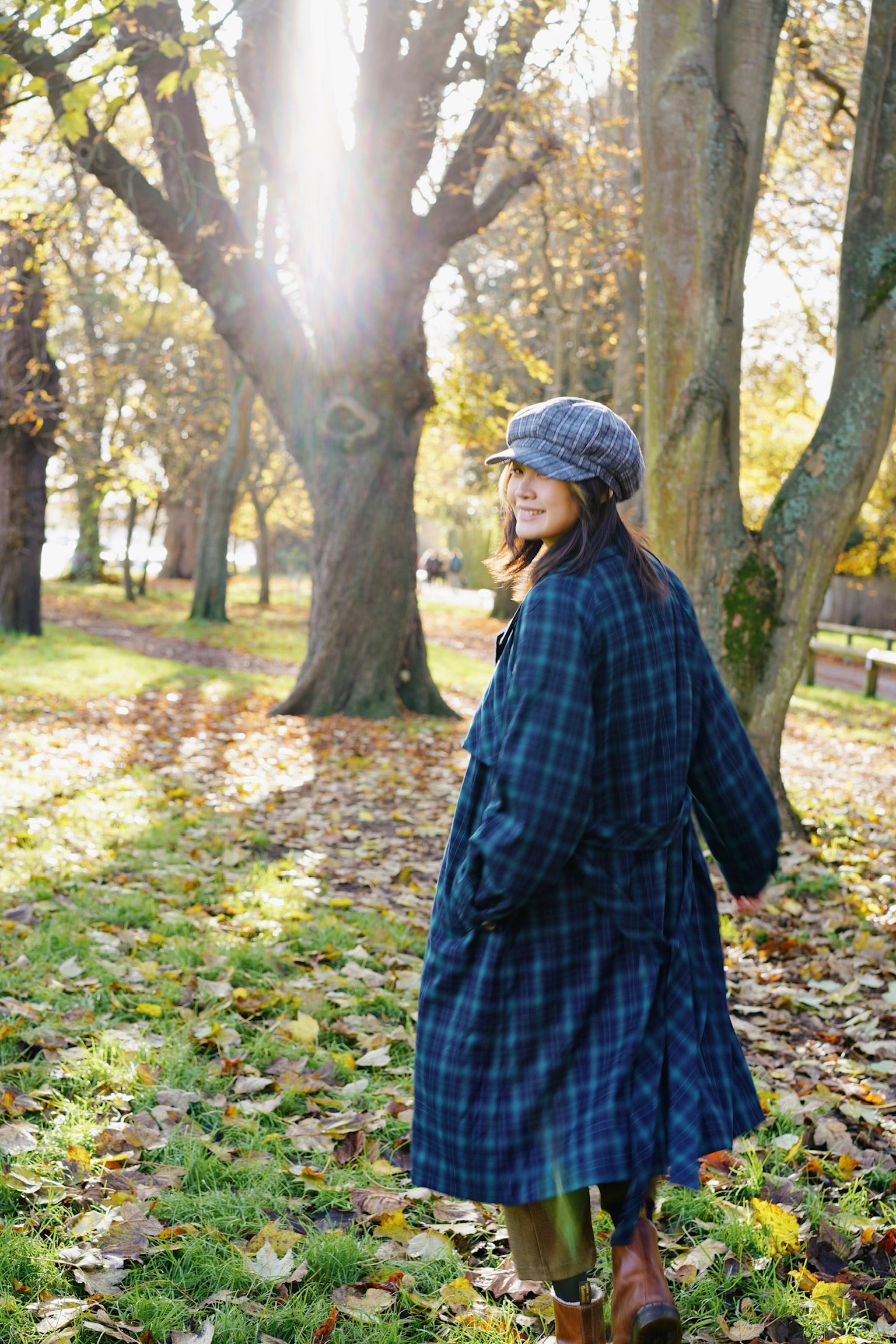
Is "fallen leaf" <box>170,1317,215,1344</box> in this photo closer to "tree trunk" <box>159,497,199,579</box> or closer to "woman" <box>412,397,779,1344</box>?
"woman" <box>412,397,779,1344</box>

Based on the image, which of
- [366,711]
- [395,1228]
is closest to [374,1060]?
[395,1228]

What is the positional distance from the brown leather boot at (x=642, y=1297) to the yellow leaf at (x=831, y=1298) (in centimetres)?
71

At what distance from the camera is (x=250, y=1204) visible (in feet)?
9.80

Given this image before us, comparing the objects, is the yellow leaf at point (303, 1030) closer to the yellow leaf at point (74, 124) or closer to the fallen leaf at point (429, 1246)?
the fallen leaf at point (429, 1246)

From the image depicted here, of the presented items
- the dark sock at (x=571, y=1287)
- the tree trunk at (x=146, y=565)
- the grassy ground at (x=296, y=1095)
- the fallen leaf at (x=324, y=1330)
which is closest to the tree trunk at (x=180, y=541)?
the tree trunk at (x=146, y=565)

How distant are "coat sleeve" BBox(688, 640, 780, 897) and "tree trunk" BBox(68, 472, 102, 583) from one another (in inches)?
780

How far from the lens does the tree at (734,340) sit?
6.16 metres

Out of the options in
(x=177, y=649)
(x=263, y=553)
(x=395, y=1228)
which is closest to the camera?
(x=395, y=1228)

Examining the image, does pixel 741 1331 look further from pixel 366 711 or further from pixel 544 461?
pixel 366 711

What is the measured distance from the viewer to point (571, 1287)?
2.22 metres

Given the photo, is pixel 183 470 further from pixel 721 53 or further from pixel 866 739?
pixel 721 53

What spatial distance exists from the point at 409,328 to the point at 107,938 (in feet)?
25.1

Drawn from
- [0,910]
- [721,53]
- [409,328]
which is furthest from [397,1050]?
[409,328]

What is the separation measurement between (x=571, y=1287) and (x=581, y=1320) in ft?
0.23
